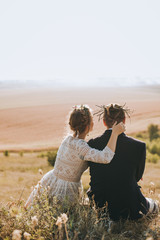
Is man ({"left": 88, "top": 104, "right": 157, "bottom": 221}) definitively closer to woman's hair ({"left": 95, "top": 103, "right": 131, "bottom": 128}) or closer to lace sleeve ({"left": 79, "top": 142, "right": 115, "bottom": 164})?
woman's hair ({"left": 95, "top": 103, "right": 131, "bottom": 128})

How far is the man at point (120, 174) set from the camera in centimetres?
299

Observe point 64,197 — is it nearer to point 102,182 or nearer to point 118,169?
point 102,182

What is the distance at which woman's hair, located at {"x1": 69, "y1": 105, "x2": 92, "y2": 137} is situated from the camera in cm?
313

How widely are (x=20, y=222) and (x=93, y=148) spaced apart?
1032mm

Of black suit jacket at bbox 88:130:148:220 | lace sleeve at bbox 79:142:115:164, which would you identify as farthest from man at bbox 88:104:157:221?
lace sleeve at bbox 79:142:115:164

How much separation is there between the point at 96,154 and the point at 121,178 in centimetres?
38

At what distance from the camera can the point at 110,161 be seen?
3029 millimetres

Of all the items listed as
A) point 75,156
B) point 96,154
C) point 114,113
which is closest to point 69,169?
point 75,156

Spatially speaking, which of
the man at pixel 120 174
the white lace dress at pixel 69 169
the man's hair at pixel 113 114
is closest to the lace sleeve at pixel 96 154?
the white lace dress at pixel 69 169

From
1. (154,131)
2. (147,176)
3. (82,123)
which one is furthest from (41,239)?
(154,131)

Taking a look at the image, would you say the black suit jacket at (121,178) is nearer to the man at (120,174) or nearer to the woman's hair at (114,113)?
the man at (120,174)

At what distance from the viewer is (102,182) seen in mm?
3086

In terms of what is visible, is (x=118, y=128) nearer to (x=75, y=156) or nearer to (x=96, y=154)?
(x=96, y=154)

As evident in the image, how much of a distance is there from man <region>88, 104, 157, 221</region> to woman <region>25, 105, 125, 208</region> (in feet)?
0.44
